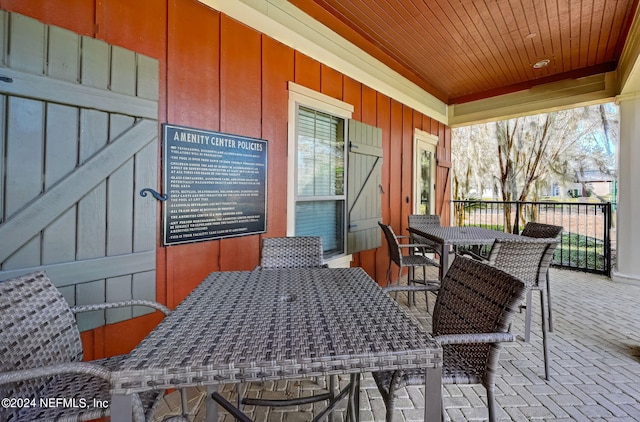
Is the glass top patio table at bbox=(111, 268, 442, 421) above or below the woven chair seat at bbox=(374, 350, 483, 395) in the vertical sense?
above

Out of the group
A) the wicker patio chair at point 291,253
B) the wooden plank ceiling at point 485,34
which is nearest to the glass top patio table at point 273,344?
the wicker patio chair at point 291,253

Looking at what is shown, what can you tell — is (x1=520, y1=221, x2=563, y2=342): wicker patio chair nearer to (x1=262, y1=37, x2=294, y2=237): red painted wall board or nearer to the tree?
(x1=262, y1=37, x2=294, y2=237): red painted wall board

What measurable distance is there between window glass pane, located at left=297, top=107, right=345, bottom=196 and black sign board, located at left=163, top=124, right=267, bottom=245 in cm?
52

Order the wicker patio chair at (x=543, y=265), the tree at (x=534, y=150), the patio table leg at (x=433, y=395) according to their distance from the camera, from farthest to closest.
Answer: the tree at (x=534, y=150), the wicker patio chair at (x=543, y=265), the patio table leg at (x=433, y=395)

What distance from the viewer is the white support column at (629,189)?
3.90 m

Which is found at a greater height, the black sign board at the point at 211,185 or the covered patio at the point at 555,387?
the black sign board at the point at 211,185

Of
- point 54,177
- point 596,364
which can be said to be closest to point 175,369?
point 54,177

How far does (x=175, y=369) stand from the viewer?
0.75 m

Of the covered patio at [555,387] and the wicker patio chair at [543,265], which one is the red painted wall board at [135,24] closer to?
the covered patio at [555,387]

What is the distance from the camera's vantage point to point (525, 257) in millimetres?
2307

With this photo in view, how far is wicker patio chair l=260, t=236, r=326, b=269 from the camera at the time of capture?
2.05 m

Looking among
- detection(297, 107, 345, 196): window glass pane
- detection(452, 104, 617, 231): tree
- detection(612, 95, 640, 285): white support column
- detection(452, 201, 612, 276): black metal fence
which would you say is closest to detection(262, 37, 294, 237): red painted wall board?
detection(297, 107, 345, 196): window glass pane

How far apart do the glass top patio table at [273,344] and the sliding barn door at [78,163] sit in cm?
80

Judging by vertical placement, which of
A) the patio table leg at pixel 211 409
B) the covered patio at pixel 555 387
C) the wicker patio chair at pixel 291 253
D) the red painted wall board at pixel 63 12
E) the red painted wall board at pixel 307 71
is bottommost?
the covered patio at pixel 555 387
